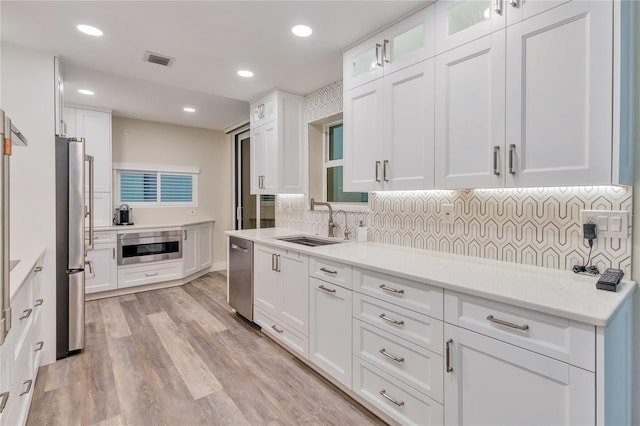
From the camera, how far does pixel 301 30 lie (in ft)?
7.48

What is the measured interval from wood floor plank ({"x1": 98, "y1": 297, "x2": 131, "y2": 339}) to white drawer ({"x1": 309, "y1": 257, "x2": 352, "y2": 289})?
2.14 m

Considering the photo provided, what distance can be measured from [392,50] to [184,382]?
2.78m

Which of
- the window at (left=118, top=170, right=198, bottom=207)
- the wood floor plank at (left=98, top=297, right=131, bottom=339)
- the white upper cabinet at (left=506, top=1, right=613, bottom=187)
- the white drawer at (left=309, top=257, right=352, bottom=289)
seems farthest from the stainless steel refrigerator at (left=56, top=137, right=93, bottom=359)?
the white upper cabinet at (left=506, top=1, right=613, bottom=187)

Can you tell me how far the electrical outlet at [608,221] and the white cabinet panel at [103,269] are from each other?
4.93m

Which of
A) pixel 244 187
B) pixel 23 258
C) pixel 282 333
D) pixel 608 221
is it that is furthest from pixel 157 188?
pixel 608 221

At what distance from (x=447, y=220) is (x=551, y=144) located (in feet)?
2.71

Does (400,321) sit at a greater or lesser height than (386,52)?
lesser

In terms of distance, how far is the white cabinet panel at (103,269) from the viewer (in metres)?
4.12

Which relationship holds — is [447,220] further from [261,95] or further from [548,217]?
[261,95]

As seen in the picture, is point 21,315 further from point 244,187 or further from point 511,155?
point 244,187

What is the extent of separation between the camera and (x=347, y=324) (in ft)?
6.75

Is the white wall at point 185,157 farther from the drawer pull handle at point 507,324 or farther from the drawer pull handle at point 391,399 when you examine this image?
the drawer pull handle at point 507,324

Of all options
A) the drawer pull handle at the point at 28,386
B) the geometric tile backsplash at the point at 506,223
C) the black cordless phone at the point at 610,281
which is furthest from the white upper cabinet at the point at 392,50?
the drawer pull handle at the point at 28,386

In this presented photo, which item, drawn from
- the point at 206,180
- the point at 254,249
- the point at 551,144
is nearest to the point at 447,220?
the point at 551,144
